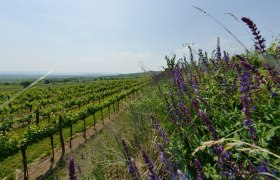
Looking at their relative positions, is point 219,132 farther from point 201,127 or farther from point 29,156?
point 29,156

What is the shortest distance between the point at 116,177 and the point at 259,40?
3.78 meters

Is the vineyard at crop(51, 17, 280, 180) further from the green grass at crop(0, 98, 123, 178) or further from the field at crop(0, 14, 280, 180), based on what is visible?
the green grass at crop(0, 98, 123, 178)

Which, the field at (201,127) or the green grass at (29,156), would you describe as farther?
the green grass at (29,156)

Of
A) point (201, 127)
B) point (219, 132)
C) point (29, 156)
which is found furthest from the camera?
point (29, 156)

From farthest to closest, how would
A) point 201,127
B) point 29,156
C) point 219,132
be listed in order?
point 29,156 → point 201,127 → point 219,132

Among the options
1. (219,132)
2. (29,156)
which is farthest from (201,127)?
(29,156)

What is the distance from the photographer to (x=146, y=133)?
5.46 m

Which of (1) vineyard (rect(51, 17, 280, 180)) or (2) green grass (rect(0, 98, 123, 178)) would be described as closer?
(1) vineyard (rect(51, 17, 280, 180))

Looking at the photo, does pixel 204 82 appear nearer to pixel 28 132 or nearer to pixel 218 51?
pixel 218 51

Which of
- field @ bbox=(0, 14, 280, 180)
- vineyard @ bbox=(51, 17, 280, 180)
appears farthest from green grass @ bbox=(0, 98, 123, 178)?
vineyard @ bbox=(51, 17, 280, 180)

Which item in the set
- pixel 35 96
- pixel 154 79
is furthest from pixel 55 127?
pixel 35 96

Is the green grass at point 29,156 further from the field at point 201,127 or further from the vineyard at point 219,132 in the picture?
the vineyard at point 219,132

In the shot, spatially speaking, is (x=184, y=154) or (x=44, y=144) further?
(x=44, y=144)

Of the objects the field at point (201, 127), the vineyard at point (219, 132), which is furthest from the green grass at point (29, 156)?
the vineyard at point (219, 132)
